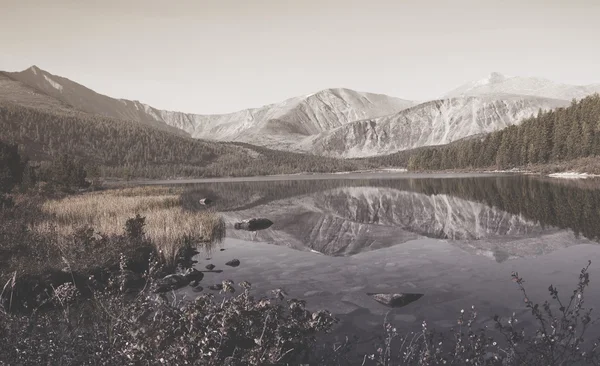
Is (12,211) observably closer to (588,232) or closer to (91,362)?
(91,362)

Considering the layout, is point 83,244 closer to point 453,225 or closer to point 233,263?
point 233,263

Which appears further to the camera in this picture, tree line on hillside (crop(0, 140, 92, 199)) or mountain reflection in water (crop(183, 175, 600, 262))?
tree line on hillside (crop(0, 140, 92, 199))

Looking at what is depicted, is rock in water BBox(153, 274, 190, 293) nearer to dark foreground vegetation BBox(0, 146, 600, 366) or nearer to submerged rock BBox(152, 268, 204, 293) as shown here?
submerged rock BBox(152, 268, 204, 293)

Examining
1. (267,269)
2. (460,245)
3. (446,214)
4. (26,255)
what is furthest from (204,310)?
(446,214)

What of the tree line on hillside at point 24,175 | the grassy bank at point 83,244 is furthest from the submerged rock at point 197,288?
the tree line on hillside at point 24,175

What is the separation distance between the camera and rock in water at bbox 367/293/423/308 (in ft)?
43.2

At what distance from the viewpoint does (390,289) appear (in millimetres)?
15086

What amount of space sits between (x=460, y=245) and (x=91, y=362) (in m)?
21.4

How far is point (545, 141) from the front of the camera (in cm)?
11688

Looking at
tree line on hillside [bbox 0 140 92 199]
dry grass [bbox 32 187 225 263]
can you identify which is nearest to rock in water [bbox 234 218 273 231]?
dry grass [bbox 32 187 225 263]

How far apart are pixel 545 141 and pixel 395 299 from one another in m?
128

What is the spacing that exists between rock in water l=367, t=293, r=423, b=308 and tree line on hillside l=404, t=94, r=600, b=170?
11260 cm

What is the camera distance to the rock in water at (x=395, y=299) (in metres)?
13.2

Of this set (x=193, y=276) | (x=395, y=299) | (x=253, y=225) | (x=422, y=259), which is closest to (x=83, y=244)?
(x=193, y=276)
